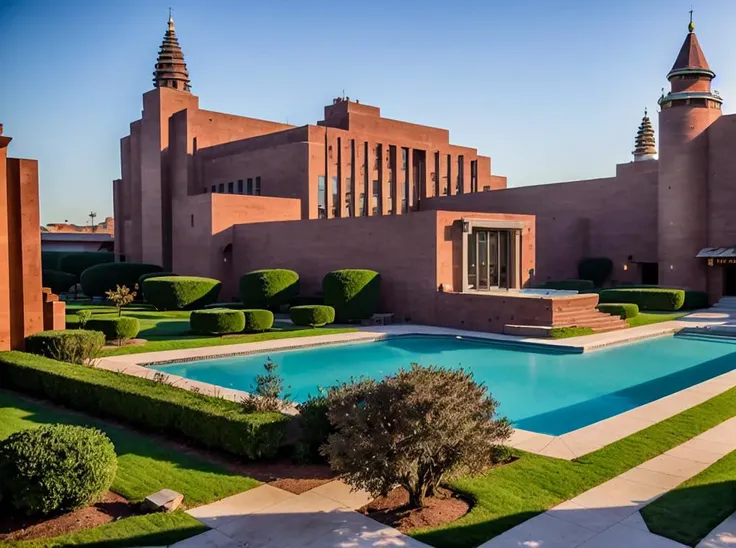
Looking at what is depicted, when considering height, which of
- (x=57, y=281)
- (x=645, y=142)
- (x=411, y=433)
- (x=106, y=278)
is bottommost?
(x=411, y=433)

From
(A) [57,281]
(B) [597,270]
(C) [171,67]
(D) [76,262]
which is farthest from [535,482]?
(C) [171,67]

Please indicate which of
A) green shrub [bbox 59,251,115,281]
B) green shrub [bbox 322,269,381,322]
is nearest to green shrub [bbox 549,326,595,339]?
green shrub [bbox 322,269,381,322]

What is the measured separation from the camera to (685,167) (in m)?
28.9

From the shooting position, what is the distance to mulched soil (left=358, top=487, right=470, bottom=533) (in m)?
5.68

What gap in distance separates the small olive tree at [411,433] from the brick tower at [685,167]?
86.7 feet

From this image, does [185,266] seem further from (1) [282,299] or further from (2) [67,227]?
(2) [67,227]

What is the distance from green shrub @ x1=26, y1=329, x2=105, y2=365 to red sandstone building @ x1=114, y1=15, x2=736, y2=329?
11.7 meters

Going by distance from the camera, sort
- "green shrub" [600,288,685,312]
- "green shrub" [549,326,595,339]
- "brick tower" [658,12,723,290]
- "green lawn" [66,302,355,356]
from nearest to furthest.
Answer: "green lawn" [66,302,355,356] → "green shrub" [549,326,595,339] → "green shrub" [600,288,685,312] → "brick tower" [658,12,723,290]

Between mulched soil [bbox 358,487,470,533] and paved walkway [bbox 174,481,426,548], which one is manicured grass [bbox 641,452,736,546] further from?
paved walkway [bbox 174,481,426,548]

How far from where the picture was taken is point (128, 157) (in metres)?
41.4

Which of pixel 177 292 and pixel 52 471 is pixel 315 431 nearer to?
pixel 52 471

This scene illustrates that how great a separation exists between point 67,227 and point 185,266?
4466cm

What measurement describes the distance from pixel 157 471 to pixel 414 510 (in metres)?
3.04

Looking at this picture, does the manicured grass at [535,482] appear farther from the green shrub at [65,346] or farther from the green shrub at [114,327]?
the green shrub at [114,327]
